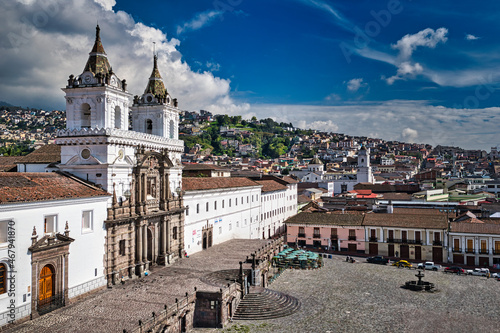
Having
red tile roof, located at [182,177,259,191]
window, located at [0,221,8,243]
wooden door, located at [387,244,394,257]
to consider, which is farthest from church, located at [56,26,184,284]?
wooden door, located at [387,244,394,257]

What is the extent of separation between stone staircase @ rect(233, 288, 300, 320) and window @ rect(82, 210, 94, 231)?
10872 mm

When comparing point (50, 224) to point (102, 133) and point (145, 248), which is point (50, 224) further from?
point (145, 248)

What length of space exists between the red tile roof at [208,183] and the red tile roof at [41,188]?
1320cm

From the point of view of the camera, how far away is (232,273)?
101 ft

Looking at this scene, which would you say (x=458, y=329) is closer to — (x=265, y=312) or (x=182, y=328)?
(x=265, y=312)

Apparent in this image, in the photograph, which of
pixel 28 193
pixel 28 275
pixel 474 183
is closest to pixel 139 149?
pixel 28 193

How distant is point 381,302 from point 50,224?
23.5m

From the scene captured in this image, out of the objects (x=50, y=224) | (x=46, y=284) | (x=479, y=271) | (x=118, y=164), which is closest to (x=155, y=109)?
(x=118, y=164)

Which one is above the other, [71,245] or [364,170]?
[364,170]

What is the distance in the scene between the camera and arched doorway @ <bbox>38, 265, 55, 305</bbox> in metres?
21.2

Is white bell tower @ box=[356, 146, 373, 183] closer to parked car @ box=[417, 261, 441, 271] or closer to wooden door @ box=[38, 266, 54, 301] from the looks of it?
parked car @ box=[417, 261, 441, 271]

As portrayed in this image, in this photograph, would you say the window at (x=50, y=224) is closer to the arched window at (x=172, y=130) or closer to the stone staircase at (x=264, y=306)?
the stone staircase at (x=264, y=306)

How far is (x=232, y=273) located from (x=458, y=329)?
15463 mm

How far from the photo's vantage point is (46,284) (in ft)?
70.7
